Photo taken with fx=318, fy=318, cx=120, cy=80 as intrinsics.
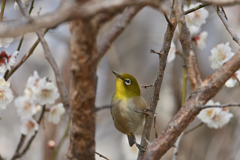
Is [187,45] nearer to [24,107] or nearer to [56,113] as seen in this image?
[24,107]

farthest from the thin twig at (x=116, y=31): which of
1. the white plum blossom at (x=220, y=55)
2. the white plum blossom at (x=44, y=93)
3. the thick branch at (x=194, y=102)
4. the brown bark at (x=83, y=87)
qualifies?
the white plum blossom at (x=220, y=55)

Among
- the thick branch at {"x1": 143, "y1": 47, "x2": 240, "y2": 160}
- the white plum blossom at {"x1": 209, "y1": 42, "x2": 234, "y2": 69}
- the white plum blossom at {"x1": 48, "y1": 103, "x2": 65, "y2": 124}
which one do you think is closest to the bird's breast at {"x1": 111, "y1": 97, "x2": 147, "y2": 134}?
the white plum blossom at {"x1": 209, "y1": 42, "x2": 234, "y2": 69}

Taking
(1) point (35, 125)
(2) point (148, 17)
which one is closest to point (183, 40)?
(1) point (35, 125)

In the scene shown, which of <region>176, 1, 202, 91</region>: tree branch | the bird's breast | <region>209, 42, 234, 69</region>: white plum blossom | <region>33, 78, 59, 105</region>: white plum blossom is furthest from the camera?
the bird's breast

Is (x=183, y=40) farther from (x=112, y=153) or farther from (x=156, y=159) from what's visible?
(x=112, y=153)

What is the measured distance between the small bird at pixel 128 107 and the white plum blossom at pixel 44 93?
3.18 ft

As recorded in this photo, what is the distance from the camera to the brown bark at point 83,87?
995 mm

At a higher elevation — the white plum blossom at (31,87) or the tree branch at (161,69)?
the tree branch at (161,69)

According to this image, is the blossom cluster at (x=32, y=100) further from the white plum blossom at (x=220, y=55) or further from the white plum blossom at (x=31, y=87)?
the white plum blossom at (x=220, y=55)

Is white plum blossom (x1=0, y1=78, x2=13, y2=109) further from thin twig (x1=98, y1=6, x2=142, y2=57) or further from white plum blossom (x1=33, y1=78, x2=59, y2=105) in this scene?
thin twig (x1=98, y1=6, x2=142, y2=57)

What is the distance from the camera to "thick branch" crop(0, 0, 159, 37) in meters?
0.78

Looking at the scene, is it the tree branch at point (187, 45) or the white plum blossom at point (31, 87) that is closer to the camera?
the tree branch at point (187, 45)

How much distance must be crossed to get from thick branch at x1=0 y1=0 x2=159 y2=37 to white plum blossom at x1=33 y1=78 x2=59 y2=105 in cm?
73

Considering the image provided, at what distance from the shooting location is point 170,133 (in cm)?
134
